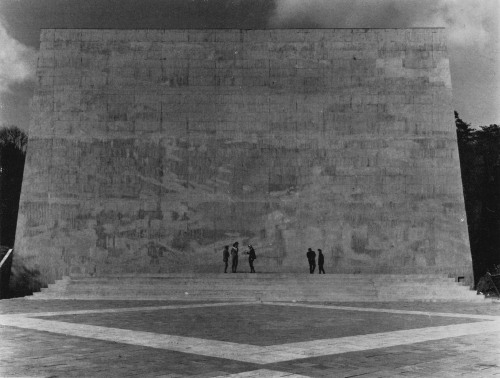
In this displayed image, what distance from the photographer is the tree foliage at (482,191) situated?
29.3 m

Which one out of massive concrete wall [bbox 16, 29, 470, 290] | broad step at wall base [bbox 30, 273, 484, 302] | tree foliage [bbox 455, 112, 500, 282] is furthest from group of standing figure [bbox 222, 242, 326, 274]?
tree foliage [bbox 455, 112, 500, 282]

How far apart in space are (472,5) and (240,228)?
1066 centimetres

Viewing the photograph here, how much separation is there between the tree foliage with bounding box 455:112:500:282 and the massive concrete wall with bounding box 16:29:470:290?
8.91m

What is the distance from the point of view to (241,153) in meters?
21.9

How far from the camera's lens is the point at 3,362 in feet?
21.2

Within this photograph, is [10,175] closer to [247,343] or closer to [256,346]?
[247,343]

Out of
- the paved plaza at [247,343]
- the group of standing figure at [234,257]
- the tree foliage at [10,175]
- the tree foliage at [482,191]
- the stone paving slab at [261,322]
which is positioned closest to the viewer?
the paved plaza at [247,343]

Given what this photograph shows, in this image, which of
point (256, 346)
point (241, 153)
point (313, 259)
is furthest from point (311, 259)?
point (256, 346)

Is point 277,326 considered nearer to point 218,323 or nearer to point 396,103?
point 218,323

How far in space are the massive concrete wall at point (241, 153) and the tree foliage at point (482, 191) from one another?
891 cm

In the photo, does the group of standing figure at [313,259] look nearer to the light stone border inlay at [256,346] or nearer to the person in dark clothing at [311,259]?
the person in dark clothing at [311,259]

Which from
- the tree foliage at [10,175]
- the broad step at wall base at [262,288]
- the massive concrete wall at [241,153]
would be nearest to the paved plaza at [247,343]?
the broad step at wall base at [262,288]

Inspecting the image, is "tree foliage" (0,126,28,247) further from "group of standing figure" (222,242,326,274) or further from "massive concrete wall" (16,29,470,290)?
"group of standing figure" (222,242,326,274)

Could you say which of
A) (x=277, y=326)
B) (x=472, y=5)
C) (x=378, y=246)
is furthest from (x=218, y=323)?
(x=378, y=246)
